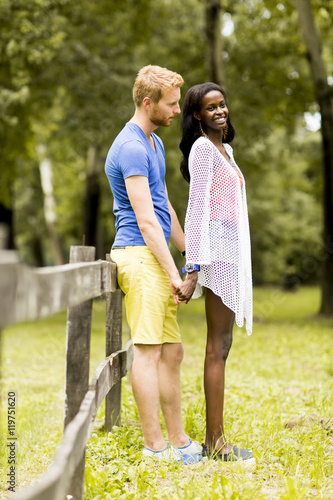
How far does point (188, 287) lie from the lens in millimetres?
3475

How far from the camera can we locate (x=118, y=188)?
3.67m

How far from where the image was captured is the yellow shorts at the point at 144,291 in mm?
3529

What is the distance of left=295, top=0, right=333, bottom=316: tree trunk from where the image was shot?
42.5 ft

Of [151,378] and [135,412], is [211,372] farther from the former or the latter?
[135,412]

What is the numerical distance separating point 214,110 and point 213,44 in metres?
10.6

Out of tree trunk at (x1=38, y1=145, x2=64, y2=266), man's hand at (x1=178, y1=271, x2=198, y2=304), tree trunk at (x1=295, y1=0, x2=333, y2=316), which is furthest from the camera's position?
tree trunk at (x1=38, y1=145, x2=64, y2=266)

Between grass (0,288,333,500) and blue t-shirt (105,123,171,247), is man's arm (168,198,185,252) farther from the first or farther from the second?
grass (0,288,333,500)

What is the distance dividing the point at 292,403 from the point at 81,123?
453 inches

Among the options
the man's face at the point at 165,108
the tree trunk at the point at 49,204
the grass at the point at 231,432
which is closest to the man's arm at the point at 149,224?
the man's face at the point at 165,108

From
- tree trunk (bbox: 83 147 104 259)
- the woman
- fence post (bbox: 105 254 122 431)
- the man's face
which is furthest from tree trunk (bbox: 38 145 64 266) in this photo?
the woman

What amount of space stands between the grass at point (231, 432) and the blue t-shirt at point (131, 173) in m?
1.27

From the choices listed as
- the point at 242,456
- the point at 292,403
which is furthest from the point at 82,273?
the point at 292,403

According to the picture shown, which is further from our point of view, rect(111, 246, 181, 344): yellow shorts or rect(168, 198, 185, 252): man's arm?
rect(168, 198, 185, 252): man's arm

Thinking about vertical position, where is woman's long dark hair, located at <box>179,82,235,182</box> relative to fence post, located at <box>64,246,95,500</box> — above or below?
above
